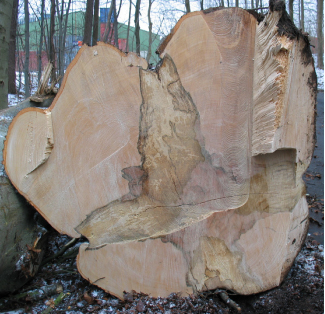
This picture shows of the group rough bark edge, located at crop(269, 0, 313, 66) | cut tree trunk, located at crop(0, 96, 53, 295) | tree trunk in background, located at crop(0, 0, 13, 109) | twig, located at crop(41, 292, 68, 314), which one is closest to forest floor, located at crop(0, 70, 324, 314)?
twig, located at crop(41, 292, 68, 314)

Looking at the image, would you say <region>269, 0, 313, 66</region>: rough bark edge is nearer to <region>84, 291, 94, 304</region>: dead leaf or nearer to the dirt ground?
the dirt ground

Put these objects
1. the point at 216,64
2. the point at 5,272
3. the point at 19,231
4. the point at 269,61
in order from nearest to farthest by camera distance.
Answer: the point at 269,61, the point at 216,64, the point at 5,272, the point at 19,231

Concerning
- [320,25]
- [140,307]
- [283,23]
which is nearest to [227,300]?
[140,307]

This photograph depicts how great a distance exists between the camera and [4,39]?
10.3 feet

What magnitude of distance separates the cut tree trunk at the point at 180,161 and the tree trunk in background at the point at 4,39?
1869mm

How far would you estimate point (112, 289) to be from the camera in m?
1.72

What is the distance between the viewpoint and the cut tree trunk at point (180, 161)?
1570mm

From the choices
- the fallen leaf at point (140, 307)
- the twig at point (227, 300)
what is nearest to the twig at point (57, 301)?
the fallen leaf at point (140, 307)

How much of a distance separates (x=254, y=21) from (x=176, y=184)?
3.23 feet

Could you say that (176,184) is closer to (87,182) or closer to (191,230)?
(191,230)

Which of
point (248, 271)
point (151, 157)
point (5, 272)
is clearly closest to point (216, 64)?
point (151, 157)

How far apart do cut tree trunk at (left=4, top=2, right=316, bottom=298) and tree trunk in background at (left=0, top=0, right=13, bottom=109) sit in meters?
1.87

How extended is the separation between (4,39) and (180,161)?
269cm

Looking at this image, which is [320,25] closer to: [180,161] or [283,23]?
[283,23]
